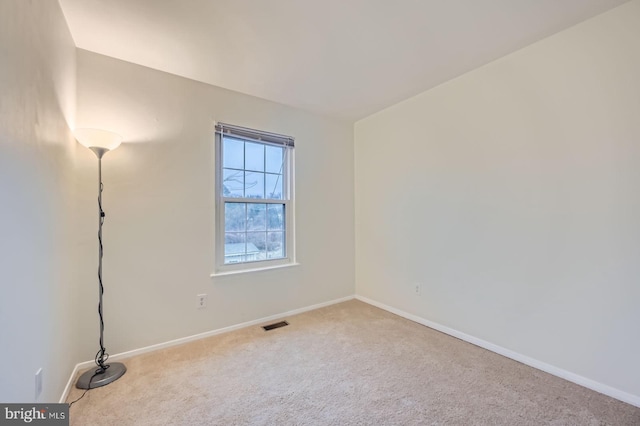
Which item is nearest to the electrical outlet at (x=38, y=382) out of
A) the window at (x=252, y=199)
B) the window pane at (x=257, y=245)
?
the window at (x=252, y=199)

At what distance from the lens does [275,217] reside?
316 cm

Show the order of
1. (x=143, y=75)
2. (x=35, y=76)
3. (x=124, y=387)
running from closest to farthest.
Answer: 1. (x=35, y=76)
2. (x=124, y=387)
3. (x=143, y=75)

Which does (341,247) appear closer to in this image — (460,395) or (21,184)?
(460,395)

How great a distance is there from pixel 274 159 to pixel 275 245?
1013mm

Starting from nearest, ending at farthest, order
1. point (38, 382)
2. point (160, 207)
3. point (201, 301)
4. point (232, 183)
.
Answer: point (38, 382) < point (160, 207) < point (201, 301) < point (232, 183)

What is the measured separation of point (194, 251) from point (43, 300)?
115 centimetres

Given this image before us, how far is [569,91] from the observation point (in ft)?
6.24

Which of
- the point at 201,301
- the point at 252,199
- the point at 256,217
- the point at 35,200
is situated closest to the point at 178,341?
the point at 201,301

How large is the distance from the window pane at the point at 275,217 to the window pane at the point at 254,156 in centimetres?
46

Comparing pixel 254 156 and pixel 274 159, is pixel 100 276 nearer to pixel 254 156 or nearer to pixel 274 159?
pixel 254 156

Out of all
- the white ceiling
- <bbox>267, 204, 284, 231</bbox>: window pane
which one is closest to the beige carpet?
<bbox>267, 204, 284, 231</bbox>: window pane

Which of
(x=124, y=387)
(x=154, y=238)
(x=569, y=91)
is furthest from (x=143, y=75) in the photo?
(x=569, y=91)

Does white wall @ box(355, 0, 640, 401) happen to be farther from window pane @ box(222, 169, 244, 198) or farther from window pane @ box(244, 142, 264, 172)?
window pane @ box(222, 169, 244, 198)

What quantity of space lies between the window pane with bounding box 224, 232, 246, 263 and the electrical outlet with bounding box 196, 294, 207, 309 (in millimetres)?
395
